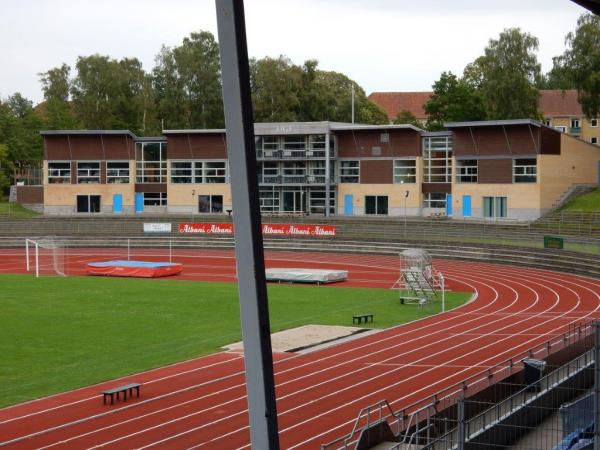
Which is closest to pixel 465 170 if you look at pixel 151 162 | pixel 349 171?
pixel 349 171

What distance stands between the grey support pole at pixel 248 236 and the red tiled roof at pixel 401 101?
122 metres

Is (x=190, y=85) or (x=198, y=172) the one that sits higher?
(x=190, y=85)

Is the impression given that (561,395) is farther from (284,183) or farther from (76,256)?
(284,183)

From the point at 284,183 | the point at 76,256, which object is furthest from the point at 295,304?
the point at 284,183

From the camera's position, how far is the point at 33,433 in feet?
54.0

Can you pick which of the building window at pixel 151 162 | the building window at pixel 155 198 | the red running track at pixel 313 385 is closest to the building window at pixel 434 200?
the building window at pixel 155 198

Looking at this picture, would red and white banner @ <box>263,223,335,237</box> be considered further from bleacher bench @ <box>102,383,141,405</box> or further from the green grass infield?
bleacher bench @ <box>102,383,141,405</box>

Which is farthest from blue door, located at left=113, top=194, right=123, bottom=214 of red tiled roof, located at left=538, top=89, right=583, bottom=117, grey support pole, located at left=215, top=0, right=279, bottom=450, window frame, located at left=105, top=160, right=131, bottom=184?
grey support pole, located at left=215, top=0, right=279, bottom=450

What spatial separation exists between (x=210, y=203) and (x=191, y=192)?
156 cm

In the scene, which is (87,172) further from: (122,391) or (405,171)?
(122,391)

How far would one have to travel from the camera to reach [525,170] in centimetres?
5778

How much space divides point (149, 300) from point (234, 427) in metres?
18.3

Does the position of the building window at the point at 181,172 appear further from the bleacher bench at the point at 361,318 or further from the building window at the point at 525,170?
the bleacher bench at the point at 361,318

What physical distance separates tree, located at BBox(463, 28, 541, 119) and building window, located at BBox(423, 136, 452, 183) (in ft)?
30.7
